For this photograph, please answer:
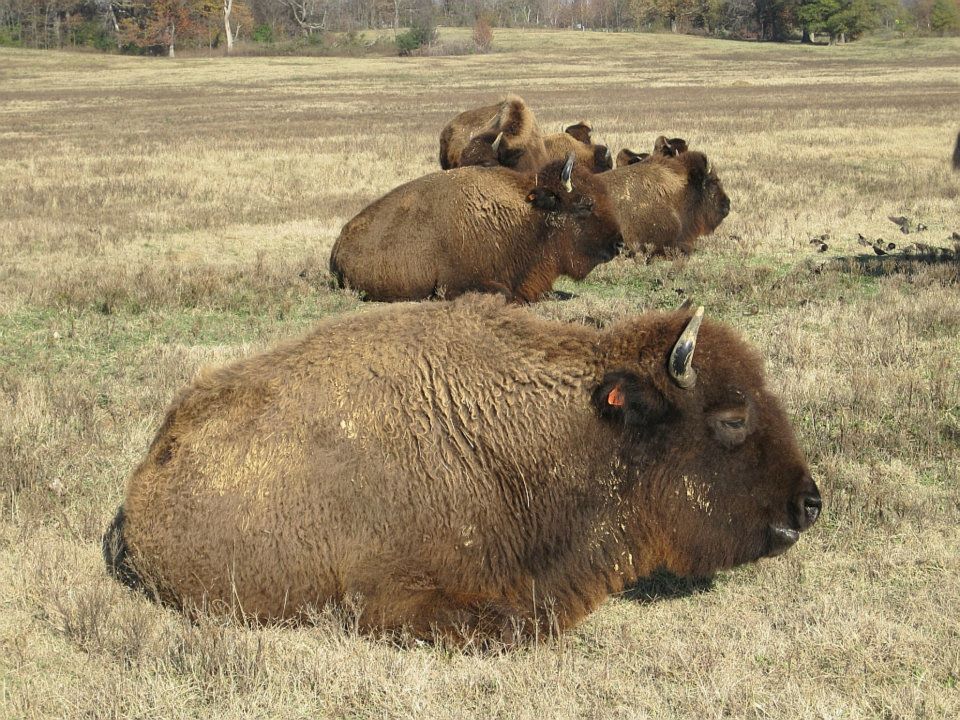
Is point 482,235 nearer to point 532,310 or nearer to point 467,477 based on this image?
point 532,310

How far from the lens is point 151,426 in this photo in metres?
7.61

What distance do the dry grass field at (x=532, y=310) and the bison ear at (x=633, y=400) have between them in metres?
1.06

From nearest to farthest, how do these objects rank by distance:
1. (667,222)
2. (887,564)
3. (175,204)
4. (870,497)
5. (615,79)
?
(887,564) → (870,497) → (667,222) → (175,204) → (615,79)

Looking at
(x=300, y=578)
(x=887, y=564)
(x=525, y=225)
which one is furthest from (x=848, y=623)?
(x=525, y=225)

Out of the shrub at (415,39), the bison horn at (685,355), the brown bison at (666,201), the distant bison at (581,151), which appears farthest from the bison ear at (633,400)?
the shrub at (415,39)

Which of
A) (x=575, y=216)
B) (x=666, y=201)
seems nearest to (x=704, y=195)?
(x=666, y=201)

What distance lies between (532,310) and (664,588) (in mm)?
2805

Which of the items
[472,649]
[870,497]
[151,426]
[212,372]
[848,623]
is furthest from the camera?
[151,426]

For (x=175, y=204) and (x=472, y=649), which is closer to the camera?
(x=472, y=649)

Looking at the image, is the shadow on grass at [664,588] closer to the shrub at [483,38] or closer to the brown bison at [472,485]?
the brown bison at [472,485]

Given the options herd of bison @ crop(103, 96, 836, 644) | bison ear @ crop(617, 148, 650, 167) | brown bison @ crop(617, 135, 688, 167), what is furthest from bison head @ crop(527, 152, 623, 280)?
herd of bison @ crop(103, 96, 836, 644)

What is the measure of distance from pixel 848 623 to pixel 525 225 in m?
6.99

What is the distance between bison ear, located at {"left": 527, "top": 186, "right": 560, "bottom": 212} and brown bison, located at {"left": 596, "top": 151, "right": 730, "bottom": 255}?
3.48 metres

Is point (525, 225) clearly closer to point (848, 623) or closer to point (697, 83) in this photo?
point (848, 623)
